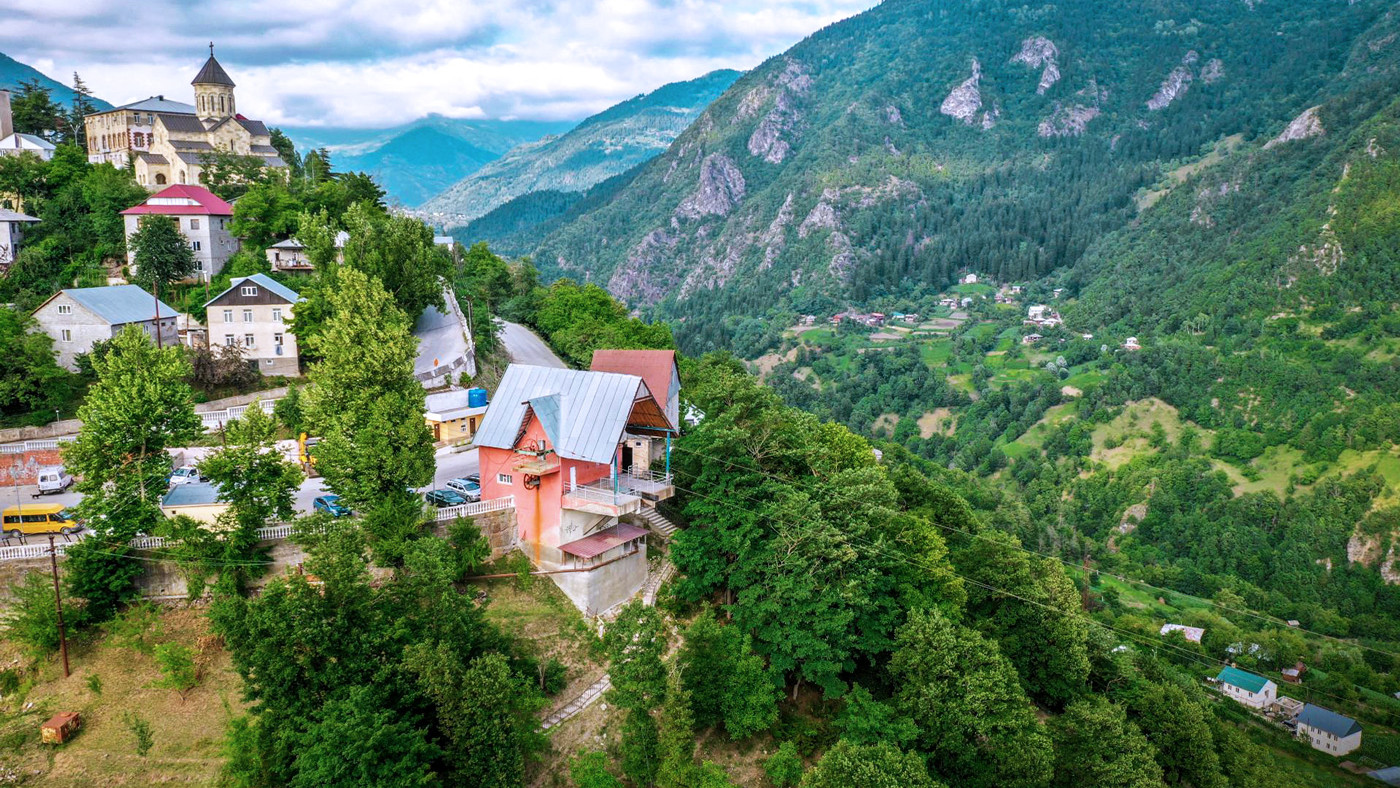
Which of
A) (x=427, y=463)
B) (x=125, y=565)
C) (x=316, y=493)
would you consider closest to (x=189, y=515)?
(x=125, y=565)

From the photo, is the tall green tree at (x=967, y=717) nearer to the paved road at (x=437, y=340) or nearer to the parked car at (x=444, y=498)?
the parked car at (x=444, y=498)

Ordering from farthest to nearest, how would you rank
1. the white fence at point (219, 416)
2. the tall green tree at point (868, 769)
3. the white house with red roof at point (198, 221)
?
1. the white house with red roof at point (198, 221)
2. the white fence at point (219, 416)
3. the tall green tree at point (868, 769)

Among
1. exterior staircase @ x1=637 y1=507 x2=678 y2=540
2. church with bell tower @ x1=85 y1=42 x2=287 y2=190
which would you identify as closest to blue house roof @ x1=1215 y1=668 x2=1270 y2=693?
exterior staircase @ x1=637 y1=507 x2=678 y2=540

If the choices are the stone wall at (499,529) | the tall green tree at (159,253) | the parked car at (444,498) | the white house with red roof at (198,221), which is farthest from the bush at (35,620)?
the white house with red roof at (198,221)

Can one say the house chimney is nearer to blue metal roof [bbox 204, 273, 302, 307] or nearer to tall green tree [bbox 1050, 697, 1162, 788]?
blue metal roof [bbox 204, 273, 302, 307]

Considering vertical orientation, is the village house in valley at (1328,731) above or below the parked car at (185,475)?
below

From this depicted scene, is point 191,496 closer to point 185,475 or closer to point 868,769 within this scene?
point 185,475

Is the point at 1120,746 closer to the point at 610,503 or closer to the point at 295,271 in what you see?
the point at 610,503
